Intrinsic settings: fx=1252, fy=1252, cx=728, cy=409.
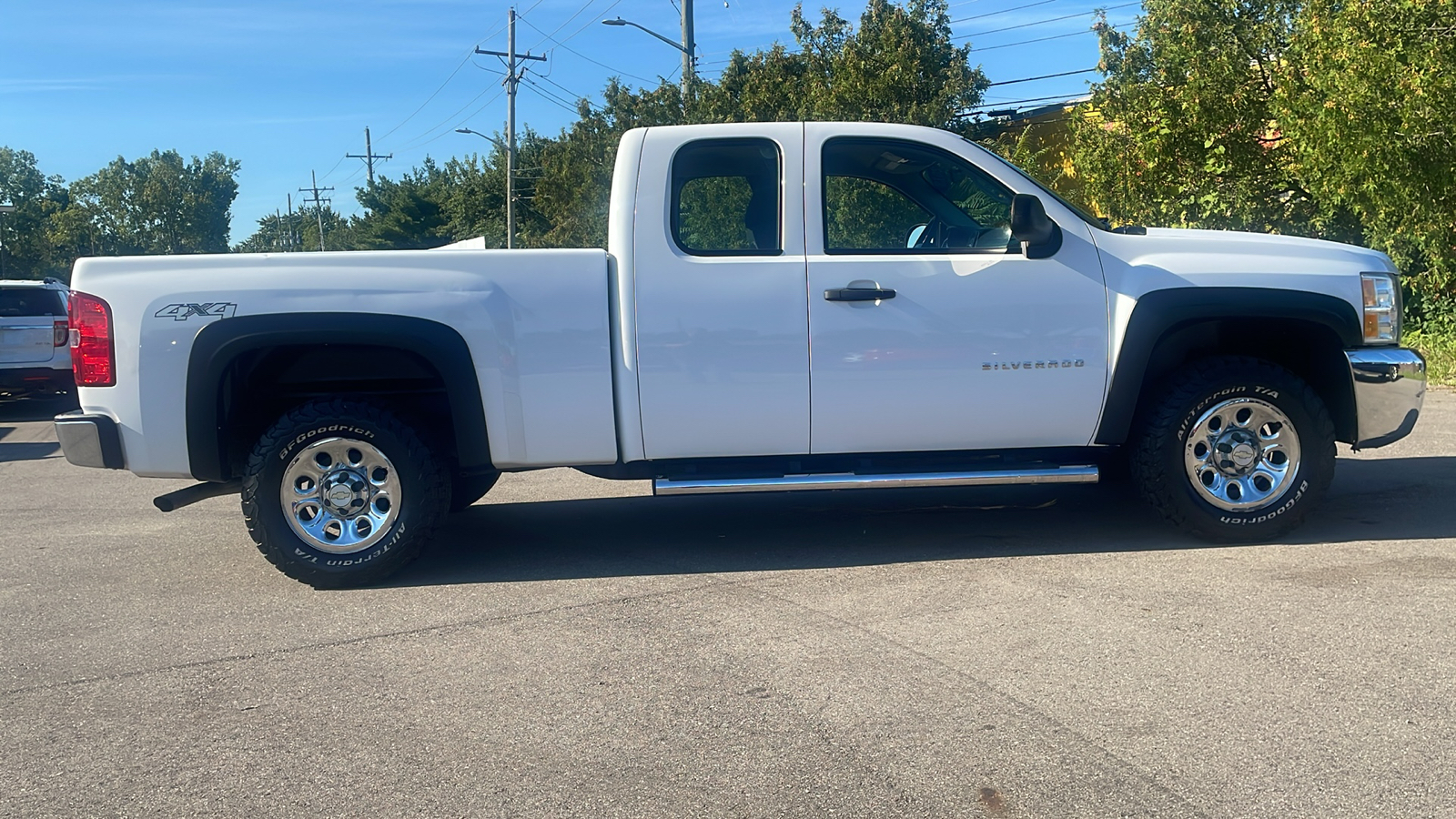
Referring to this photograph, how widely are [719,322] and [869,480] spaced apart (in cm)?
101

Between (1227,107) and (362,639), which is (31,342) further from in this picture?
(1227,107)

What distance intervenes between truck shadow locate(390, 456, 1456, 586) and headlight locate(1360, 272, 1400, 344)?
0.98 metres

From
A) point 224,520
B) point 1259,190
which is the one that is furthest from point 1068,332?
point 1259,190

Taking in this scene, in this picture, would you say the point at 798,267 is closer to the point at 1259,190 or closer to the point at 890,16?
the point at 1259,190

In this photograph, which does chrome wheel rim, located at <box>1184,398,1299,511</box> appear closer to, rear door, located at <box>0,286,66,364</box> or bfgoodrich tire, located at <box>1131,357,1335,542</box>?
bfgoodrich tire, located at <box>1131,357,1335,542</box>

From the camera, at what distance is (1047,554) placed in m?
5.96

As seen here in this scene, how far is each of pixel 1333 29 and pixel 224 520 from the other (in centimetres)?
1099

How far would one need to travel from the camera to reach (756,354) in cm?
570

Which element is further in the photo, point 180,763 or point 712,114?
point 712,114

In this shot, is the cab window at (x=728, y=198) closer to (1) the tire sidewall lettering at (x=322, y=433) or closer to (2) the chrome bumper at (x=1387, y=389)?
(1) the tire sidewall lettering at (x=322, y=433)

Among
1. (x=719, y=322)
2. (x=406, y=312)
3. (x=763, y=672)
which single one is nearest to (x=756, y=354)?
(x=719, y=322)

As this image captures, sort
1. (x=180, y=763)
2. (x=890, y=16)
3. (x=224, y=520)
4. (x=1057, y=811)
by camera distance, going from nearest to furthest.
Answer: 1. (x=1057, y=811)
2. (x=180, y=763)
3. (x=224, y=520)
4. (x=890, y=16)

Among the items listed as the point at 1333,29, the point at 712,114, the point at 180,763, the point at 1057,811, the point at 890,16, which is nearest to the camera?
the point at 1057,811

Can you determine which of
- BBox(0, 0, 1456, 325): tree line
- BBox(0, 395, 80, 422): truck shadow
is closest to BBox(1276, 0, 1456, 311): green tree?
BBox(0, 0, 1456, 325): tree line
